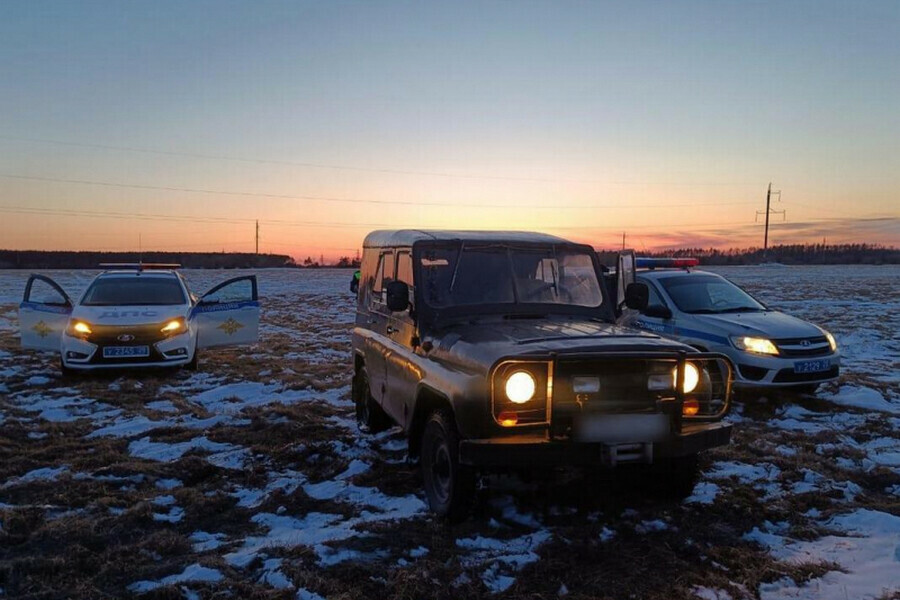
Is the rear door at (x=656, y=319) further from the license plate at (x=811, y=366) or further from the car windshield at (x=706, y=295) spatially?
the license plate at (x=811, y=366)

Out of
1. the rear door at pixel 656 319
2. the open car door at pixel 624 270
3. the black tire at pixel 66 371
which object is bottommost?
the black tire at pixel 66 371

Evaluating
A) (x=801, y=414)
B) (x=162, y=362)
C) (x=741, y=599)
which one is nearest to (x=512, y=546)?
(x=741, y=599)

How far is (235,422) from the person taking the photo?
24.8ft

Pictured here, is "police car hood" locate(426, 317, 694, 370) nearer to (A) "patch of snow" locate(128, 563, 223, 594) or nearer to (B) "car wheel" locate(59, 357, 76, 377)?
(A) "patch of snow" locate(128, 563, 223, 594)

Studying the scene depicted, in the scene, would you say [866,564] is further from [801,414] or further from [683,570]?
[801,414]

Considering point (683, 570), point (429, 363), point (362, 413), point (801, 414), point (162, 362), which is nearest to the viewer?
point (683, 570)

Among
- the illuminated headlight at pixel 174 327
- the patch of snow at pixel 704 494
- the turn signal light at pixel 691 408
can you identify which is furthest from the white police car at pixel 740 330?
the illuminated headlight at pixel 174 327

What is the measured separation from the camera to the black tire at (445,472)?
4305 millimetres

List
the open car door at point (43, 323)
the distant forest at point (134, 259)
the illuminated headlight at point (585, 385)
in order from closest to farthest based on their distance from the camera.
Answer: the illuminated headlight at point (585, 385), the open car door at point (43, 323), the distant forest at point (134, 259)

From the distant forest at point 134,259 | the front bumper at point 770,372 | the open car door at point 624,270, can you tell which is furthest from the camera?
the distant forest at point 134,259

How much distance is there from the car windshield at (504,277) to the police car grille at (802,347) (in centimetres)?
397

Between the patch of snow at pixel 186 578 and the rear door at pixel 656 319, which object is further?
the rear door at pixel 656 319

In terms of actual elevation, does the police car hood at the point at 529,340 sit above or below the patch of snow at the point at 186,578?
above

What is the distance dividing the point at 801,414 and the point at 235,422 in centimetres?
677
